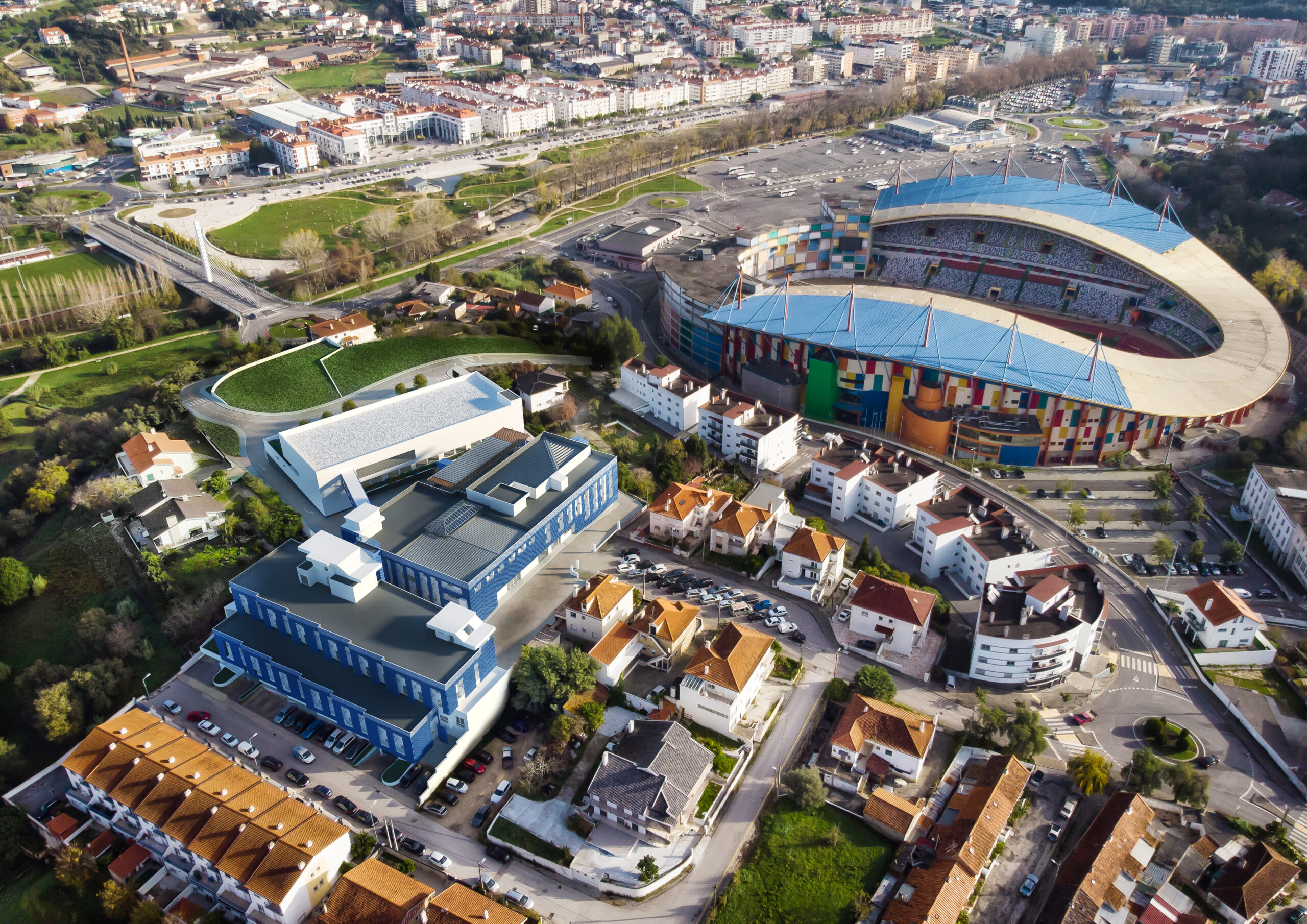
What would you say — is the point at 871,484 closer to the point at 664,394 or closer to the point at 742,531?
the point at 742,531

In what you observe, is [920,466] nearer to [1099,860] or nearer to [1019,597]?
[1019,597]

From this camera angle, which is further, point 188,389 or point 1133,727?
point 188,389

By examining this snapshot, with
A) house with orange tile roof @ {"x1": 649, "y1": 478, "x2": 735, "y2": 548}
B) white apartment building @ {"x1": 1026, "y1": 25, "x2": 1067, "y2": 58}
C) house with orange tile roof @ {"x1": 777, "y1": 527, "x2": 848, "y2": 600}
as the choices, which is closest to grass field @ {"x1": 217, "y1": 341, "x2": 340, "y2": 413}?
house with orange tile roof @ {"x1": 649, "y1": 478, "x2": 735, "y2": 548}

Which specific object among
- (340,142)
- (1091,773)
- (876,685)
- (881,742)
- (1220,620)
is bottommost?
(1091,773)

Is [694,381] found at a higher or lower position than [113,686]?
higher

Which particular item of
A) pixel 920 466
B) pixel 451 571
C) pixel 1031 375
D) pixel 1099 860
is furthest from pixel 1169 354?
pixel 451 571

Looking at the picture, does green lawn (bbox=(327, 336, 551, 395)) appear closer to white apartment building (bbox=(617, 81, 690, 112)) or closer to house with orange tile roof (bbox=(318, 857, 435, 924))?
house with orange tile roof (bbox=(318, 857, 435, 924))

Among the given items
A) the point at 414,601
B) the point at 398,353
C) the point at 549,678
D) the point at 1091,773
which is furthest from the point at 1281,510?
the point at 398,353
